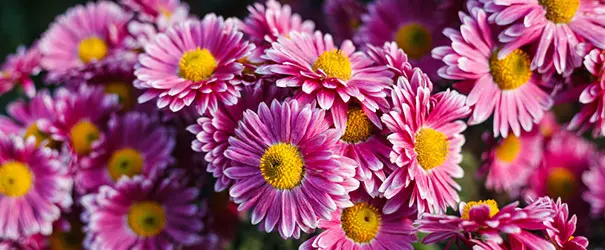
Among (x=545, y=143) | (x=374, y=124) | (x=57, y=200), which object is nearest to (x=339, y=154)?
(x=374, y=124)

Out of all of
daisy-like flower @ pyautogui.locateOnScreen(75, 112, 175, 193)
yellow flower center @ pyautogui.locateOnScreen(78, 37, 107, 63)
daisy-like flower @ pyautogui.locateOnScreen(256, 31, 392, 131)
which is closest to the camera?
daisy-like flower @ pyautogui.locateOnScreen(256, 31, 392, 131)

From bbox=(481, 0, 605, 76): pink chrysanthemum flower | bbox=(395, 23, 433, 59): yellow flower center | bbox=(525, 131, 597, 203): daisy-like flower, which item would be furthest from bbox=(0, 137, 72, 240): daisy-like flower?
bbox=(525, 131, 597, 203): daisy-like flower

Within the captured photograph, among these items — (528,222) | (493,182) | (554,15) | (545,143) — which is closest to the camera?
(528,222)

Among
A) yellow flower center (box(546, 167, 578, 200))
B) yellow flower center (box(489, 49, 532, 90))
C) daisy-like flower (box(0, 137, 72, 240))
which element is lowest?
yellow flower center (box(546, 167, 578, 200))

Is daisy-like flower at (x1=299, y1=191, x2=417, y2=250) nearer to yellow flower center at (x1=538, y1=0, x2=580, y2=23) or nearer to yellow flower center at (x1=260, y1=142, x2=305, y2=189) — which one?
yellow flower center at (x1=260, y1=142, x2=305, y2=189)

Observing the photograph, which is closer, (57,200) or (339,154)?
(339,154)

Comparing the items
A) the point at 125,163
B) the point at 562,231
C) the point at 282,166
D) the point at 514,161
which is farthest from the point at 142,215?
the point at 514,161

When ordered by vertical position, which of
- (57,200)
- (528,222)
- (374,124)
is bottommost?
(528,222)

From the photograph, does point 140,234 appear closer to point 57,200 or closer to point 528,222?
point 57,200

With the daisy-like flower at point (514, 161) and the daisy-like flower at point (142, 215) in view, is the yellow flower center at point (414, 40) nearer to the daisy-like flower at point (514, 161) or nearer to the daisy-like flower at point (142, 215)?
the daisy-like flower at point (514, 161)
